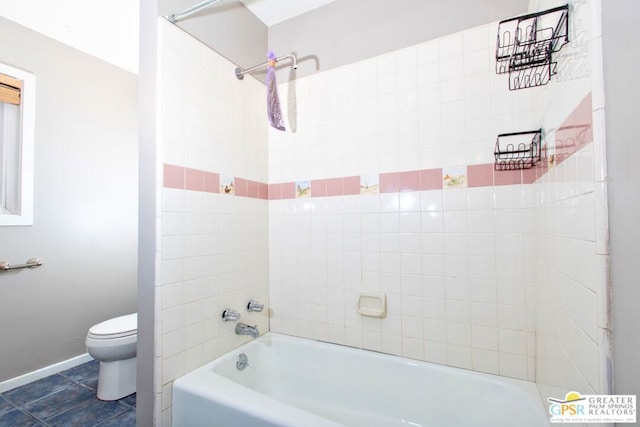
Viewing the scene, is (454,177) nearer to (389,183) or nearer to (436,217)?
(436,217)

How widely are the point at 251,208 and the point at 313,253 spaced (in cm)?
51

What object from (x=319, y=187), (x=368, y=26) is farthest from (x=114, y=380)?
(x=368, y=26)

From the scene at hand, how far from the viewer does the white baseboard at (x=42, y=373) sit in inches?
76.0

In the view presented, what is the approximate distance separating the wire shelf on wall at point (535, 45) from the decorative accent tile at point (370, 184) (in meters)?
0.79

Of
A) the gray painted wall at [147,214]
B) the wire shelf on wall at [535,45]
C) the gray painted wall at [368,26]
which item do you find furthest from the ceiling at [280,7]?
the wire shelf on wall at [535,45]

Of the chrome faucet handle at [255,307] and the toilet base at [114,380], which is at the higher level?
the chrome faucet handle at [255,307]

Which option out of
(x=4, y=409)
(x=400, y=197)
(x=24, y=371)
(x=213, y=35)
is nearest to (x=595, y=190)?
(x=400, y=197)

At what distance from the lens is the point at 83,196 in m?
2.34

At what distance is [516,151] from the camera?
132cm

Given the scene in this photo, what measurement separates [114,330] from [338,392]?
5.07 ft

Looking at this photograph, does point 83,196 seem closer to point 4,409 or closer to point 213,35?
point 4,409

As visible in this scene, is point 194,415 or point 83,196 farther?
point 83,196

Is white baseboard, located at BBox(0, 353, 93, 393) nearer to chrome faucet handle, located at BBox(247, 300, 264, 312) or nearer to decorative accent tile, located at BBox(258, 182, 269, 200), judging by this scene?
chrome faucet handle, located at BBox(247, 300, 264, 312)

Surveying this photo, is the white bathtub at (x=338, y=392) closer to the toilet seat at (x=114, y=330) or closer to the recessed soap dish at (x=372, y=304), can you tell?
the recessed soap dish at (x=372, y=304)
